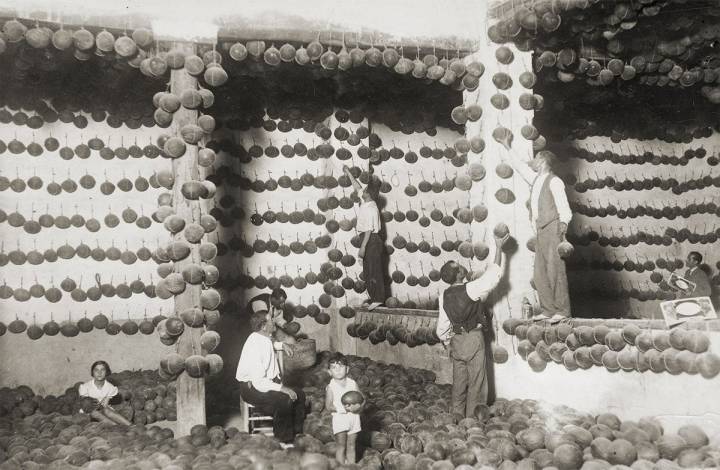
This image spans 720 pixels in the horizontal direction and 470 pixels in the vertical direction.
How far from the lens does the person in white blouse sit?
11.2 m

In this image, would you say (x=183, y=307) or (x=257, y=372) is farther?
(x=183, y=307)

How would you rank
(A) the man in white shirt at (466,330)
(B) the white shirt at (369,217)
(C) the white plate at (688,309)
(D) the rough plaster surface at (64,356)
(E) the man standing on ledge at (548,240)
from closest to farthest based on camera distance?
(C) the white plate at (688,309)
(A) the man in white shirt at (466,330)
(E) the man standing on ledge at (548,240)
(D) the rough plaster surface at (64,356)
(B) the white shirt at (369,217)

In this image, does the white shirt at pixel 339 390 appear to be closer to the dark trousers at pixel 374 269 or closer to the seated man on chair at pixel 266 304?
the seated man on chair at pixel 266 304

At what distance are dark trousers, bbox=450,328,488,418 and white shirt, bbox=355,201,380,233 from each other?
4.14 meters

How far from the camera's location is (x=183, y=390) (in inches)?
285

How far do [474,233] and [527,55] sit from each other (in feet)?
7.13

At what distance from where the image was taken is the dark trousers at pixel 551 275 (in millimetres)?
7410

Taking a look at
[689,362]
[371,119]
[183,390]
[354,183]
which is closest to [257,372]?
[183,390]

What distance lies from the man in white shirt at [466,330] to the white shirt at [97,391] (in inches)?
168

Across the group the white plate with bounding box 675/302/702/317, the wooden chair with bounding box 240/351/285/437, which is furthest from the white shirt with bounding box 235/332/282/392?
the white plate with bounding box 675/302/702/317

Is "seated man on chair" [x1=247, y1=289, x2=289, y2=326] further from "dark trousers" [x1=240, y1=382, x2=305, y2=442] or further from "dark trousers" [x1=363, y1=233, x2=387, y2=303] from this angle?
"dark trousers" [x1=363, y1=233, x2=387, y2=303]

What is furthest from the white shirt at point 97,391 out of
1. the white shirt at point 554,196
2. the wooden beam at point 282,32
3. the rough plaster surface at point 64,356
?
the white shirt at point 554,196

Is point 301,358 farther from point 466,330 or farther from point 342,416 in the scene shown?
point 342,416

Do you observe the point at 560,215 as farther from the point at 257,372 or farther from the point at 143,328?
the point at 143,328
